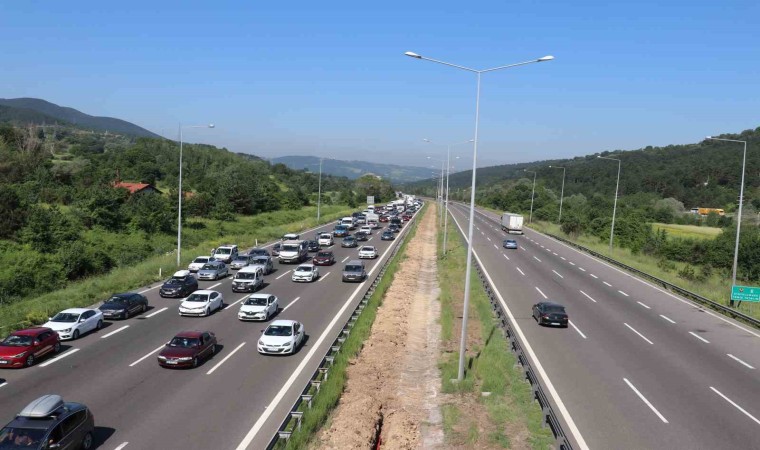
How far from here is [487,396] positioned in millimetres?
17828

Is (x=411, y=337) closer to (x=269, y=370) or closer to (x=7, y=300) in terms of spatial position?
(x=269, y=370)

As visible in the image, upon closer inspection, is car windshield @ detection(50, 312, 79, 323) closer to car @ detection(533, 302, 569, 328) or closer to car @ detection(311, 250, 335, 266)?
car @ detection(533, 302, 569, 328)

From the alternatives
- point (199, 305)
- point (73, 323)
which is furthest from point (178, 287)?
point (73, 323)

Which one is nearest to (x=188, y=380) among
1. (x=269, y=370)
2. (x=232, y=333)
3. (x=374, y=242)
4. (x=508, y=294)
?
(x=269, y=370)

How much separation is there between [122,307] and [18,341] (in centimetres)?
731

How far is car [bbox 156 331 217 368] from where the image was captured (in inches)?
781

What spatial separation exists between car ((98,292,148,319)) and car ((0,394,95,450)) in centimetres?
1469

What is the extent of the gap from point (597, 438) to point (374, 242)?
53.0 meters

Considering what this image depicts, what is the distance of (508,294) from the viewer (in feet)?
113

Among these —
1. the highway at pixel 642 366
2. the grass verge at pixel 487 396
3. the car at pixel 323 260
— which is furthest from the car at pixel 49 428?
the car at pixel 323 260

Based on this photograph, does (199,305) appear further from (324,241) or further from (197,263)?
(324,241)

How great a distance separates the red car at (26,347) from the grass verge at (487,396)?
48.0 ft

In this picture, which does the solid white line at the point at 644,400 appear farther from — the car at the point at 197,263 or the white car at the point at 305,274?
the car at the point at 197,263

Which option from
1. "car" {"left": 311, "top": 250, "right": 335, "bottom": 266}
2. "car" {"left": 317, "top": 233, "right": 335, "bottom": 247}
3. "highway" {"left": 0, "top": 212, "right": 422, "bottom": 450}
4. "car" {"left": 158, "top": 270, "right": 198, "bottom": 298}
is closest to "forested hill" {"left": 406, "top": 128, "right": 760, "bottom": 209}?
"car" {"left": 317, "top": 233, "right": 335, "bottom": 247}
